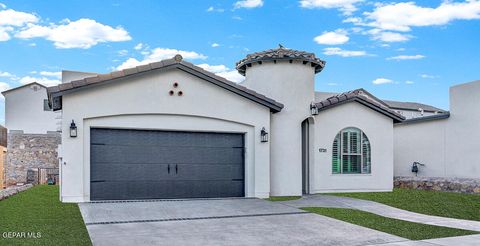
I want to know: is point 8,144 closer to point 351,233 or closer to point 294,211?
point 294,211

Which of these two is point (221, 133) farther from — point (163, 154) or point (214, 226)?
point (214, 226)

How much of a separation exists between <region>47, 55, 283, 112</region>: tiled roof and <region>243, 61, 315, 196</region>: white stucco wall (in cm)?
86

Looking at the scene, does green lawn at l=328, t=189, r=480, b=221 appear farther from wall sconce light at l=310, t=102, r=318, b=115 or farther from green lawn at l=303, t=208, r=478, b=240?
wall sconce light at l=310, t=102, r=318, b=115

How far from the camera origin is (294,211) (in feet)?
37.2

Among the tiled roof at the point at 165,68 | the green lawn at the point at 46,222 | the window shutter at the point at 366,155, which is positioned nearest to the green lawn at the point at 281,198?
the tiled roof at the point at 165,68

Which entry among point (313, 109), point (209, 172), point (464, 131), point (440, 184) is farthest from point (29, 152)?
point (464, 131)

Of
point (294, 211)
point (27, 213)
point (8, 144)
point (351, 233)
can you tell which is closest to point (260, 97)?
point (294, 211)

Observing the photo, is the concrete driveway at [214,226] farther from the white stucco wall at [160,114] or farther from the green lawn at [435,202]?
the green lawn at [435,202]

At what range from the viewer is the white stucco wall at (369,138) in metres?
16.8

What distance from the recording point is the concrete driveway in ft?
26.3

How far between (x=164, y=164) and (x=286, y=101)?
4.95 metres

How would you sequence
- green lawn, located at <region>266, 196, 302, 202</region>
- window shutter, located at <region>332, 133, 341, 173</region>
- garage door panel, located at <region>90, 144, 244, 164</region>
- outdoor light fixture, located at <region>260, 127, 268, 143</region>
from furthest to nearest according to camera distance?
window shutter, located at <region>332, 133, 341, 173</region>
outdoor light fixture, located at <region>260, 127, 268, 143</region>
green lawn, located at <region>266, 196, 302, 202</region>
garage door panel, located at <region>90, 144, 244, 164</region>

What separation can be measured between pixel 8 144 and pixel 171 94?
2038 centimetres

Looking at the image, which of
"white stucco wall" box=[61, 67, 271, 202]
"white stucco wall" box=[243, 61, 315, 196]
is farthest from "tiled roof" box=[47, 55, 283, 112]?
"white stucco wall" box=[243, 61, 315, 196]
